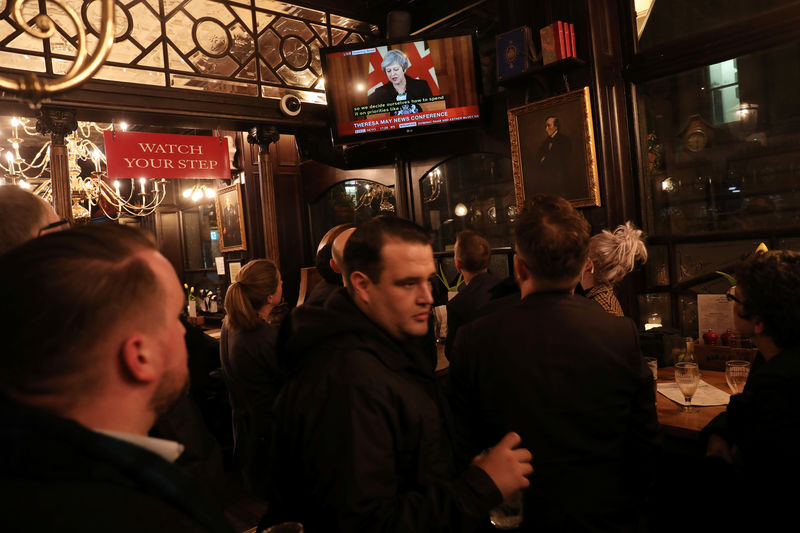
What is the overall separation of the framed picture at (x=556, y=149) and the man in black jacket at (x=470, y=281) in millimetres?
849

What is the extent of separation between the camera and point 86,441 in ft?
2.10

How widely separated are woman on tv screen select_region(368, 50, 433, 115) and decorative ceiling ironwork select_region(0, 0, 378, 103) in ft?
2.64

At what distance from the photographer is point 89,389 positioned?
0.70 m

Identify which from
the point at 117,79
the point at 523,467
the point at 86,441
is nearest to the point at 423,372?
the point at 523,467

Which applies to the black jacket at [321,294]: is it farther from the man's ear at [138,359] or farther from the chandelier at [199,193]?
the chandelier at [199,193]

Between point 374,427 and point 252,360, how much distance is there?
5.81ft

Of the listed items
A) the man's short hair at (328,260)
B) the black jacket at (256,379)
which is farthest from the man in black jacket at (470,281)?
the black jacket at (256,379)

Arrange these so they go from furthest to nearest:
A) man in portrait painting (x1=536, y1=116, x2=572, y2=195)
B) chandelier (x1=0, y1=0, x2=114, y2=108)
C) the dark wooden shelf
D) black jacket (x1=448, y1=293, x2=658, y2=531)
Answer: man in portrait painting (x1=536, y1=116, x2=572, y2=195) → the dark wooden shelf → black jacket (x1=448, y1=293, x2=658, y2=531) → chandelier (x1=0, y1=0, x2=114, y2=108)

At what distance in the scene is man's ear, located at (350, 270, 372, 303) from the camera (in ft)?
4.74

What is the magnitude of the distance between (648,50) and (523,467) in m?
3.30

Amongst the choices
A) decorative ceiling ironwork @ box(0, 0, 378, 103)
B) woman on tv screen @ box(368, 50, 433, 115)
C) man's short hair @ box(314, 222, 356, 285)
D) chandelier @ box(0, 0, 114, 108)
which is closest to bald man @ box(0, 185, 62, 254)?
chandelier @ box(0, 0, 114, 108)

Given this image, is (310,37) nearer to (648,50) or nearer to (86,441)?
(648,50)

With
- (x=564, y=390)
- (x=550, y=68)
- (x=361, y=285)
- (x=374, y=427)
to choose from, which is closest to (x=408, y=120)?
(x=550, y=68)

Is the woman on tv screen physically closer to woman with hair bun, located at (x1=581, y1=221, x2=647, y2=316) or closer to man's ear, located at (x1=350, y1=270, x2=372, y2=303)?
woman with hair bun, located at (x1=581, y1=221, x2=647, y2=316)
